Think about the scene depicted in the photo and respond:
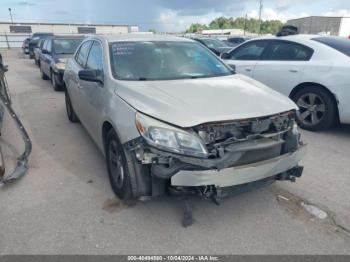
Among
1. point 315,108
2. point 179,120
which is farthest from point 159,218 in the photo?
point 315,108

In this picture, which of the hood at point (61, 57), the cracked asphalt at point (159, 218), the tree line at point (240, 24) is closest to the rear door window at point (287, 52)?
the cracked asphalt at point (159, 218)

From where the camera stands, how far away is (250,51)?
671cm

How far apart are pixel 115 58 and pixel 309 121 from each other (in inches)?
149

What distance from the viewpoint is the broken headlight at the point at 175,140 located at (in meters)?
2.60

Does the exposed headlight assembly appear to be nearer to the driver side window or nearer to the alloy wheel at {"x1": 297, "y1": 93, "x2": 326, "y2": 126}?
the driver side window

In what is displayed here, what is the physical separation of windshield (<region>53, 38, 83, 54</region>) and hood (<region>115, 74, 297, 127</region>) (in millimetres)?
7789

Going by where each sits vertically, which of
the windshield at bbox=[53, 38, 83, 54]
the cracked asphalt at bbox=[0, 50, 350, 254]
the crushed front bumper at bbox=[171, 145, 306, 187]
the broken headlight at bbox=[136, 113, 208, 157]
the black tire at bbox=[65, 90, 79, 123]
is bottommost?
the cracked asphalt at bbox=[0, 50, 350, 254]

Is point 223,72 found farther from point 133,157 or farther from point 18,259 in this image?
point 18,259

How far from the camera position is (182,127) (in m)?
2.62

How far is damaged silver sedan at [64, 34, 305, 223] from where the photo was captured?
2617 mm

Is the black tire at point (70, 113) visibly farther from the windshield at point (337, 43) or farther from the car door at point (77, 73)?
the windshield at point (337, 43)

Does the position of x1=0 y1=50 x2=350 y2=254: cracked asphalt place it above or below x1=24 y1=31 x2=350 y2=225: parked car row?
below

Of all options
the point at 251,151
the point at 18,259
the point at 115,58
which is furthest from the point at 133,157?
the point at 115,58

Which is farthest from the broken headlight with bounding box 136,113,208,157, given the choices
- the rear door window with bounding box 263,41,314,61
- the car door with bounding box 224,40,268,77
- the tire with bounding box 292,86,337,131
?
the car door with bounding box 224,40,268,77
